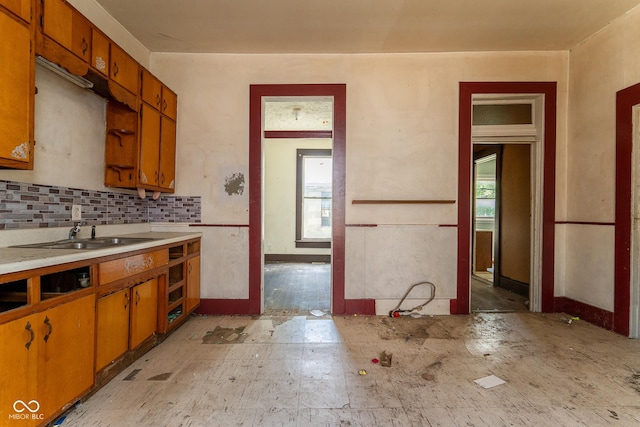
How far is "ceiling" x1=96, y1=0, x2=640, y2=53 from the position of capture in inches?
106

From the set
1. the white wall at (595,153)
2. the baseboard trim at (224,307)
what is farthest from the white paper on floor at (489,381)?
the baseboard trim at (224,307)

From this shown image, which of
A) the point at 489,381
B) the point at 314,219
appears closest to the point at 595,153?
the point at 489,381

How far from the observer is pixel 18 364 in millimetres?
1379

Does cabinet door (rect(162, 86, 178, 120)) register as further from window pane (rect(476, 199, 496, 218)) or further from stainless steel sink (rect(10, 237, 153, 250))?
window pane (rect(476, 199, 496, 218))

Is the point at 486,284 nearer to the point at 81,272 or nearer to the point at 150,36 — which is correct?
the point at 81,272

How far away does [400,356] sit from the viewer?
8.11ft

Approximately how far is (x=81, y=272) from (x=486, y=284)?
5398mm

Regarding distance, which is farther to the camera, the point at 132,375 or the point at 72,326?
the point at 132,375

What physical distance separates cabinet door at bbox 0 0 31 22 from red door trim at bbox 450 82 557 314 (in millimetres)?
3775

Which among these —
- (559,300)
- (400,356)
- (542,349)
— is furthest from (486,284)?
(400,356)

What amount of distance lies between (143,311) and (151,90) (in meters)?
2.12

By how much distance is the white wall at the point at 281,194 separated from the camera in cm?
693

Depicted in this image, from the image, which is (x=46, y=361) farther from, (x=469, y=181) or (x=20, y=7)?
(x=469, y=181)

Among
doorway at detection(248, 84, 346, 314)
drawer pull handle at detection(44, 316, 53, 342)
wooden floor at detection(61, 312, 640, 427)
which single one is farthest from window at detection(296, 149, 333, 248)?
drawer pull handle at detection(44, 316, 53, 342)
